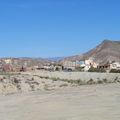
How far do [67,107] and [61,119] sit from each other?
5.25 m

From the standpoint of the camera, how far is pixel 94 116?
20.0 meters

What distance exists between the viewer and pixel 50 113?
72.4 feet

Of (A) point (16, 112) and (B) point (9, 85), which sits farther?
(B) point (9, 85)

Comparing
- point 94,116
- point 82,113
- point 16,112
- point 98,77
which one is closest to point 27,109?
point 16,112

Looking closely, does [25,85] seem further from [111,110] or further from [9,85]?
[111,110]

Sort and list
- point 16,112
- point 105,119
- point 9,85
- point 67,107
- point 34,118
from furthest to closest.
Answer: point 9,85 < point 67,107 < point 16,112 < point 34,118 < point 105,119

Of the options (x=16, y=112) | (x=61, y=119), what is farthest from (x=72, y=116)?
(x=16, y=112)

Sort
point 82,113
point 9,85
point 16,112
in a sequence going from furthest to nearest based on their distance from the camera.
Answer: point 9,85 → point 16,112 → point 82,113

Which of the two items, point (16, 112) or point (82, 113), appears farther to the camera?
point (16, 112)

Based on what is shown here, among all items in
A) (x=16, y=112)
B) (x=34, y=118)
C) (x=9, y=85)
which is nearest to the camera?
(x=34, y=118)

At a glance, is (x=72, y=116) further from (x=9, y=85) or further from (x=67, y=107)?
(x=9, y=85)

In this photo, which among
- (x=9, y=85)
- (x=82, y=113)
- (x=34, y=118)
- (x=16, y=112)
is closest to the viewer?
(x=34, y=118)

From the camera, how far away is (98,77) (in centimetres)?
7250

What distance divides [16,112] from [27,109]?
1089 millimetres
